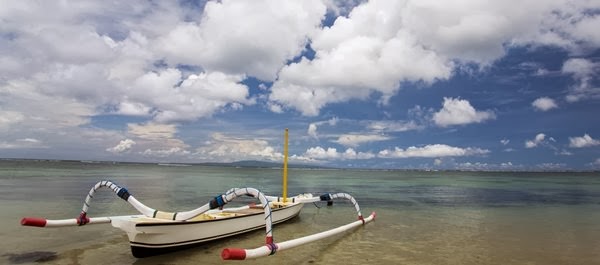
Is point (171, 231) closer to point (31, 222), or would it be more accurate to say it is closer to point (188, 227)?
point (188, 227)

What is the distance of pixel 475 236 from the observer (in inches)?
533

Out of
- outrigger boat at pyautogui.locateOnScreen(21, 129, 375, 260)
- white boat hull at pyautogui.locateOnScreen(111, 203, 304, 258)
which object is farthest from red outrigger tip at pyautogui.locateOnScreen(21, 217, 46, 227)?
white boat hull at pyautogui.locateOnScreen(111, 203, 304, 258)

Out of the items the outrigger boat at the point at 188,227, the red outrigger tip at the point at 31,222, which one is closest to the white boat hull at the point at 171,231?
the outrigger boat at the point at 188,227

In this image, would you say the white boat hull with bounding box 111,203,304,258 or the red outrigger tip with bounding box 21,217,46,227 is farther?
the red outrigger tip with bounding box 21,217,46,227

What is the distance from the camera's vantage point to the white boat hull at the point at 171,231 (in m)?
8.70

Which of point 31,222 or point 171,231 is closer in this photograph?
point 171,231

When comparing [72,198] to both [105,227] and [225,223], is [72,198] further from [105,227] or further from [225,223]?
[225,223]

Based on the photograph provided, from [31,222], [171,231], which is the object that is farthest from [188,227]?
[31,222]

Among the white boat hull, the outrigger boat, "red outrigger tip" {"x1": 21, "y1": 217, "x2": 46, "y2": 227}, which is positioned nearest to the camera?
the outrigger boat

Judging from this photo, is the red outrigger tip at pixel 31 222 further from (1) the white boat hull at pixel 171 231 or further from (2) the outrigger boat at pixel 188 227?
(1) the white boat hull at pixel 171 231

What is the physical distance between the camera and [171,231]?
922 cm

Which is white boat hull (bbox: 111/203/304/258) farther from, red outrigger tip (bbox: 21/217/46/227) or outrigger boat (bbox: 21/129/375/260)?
red outrigger tip (bbox: 21/217/46/227)

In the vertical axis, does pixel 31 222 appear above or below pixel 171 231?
above

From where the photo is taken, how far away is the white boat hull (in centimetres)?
870
